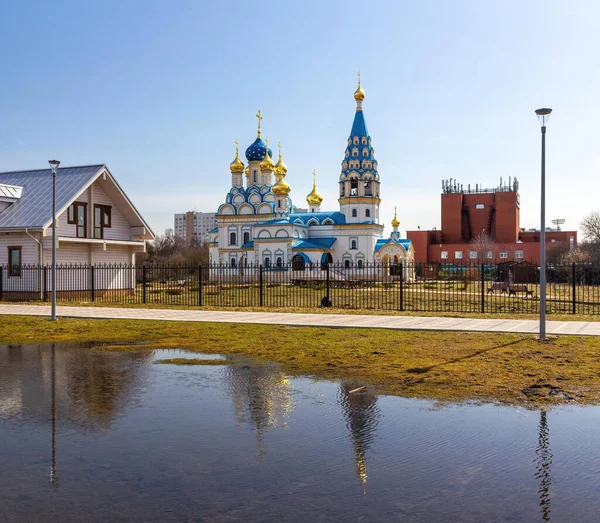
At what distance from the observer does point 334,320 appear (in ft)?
56.1

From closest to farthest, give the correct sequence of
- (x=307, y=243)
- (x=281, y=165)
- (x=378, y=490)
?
(x=378, y=490) → (x=307, y=243) → (x=281, y=165)

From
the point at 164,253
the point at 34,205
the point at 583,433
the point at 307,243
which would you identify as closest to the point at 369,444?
the point at 583,433

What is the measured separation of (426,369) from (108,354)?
6.08 metres

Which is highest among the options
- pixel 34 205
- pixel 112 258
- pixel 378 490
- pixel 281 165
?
pixel 281 165

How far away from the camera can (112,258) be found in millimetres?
29969

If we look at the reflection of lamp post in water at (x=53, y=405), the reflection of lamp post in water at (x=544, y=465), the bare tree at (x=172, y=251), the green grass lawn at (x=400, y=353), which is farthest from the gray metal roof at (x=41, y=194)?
the bare tree at (x=172, y=251)

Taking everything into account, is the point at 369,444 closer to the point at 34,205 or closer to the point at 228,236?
the point at 34,205

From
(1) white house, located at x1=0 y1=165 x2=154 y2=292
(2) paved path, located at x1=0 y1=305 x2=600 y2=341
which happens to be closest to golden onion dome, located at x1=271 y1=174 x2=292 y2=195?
(1) white house, located at x1=0 y1=165 x2=154 y2=292

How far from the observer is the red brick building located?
71.8m

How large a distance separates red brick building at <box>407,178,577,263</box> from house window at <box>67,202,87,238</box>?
2006 inches

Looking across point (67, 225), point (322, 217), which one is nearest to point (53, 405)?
point (67, 225)

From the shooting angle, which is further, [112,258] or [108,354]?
[112,258]

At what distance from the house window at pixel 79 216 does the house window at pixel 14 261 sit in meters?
2.51

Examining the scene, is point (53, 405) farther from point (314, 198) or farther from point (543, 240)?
point (314, 198)
